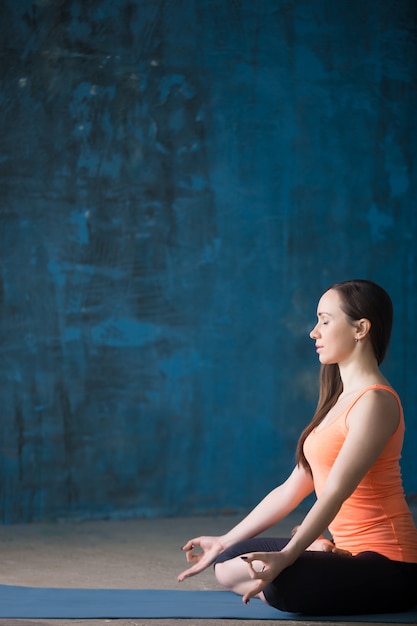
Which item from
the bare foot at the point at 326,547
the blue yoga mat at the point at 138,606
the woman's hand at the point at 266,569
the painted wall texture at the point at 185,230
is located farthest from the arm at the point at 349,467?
the painted wall texture at the point at 185,230

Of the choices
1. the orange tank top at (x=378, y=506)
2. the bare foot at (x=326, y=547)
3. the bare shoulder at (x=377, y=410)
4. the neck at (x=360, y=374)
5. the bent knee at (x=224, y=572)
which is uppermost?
the neck at (x=360, y=374)

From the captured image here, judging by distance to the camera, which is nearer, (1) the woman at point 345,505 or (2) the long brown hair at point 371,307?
(1) the woman at point 345,505

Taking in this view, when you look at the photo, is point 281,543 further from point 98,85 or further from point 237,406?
point 98,85

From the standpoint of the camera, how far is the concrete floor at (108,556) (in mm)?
2879

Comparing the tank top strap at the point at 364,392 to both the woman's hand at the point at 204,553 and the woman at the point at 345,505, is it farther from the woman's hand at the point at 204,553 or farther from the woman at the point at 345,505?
the woman's hand at the point at 204,553

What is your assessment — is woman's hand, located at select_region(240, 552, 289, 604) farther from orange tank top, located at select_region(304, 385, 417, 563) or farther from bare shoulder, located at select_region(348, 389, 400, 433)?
bare shoulder, located at select_region(348, 389, 400, 433)

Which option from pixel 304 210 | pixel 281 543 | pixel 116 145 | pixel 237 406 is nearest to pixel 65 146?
pixel 116 145

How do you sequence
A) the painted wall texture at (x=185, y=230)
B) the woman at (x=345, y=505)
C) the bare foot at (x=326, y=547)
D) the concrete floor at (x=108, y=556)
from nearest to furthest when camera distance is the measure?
the woman at (x=345, y=505), the bare foot at (x=326, y=547), the concrete floor at (x=108, y=556), the painted wall texture at (x=185, y=230)

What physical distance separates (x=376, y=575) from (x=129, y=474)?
203 centimetres

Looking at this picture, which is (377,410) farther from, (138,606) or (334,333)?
(138,606)

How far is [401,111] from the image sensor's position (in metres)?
4.35

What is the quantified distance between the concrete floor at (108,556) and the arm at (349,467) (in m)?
0.26

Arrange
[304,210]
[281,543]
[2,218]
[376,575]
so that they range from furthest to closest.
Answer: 1. [304,210]
2. [2,218]
3. [281,543]
4. [376,575]

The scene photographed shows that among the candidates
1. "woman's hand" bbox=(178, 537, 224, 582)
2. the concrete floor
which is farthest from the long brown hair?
the concrete floor
